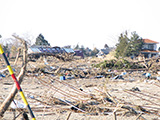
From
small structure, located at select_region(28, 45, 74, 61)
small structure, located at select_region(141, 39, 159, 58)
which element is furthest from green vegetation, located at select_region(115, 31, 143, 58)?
small structure, located at select_region(28, 45, 74, 61)

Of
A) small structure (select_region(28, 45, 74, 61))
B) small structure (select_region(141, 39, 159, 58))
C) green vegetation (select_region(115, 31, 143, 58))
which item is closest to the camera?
small structure (select_region(28, 45, 74, 61))

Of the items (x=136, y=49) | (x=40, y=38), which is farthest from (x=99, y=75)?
(x=40, y=38)

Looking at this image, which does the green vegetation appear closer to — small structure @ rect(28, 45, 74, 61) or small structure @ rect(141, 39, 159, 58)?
small structure @ rect(141, 39, 159, 58)

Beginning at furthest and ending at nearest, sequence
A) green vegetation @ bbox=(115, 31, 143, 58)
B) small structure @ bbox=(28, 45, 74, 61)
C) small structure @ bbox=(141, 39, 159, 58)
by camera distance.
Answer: small structure @ bbox=(141, 39, 159, 58) → green vegetation @ bbox=(115, 31, 143, 58) → small structure @ bbox=(28, 45, 74, 61)

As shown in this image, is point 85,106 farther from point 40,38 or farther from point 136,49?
point 40,38

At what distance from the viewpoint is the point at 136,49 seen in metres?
29.4

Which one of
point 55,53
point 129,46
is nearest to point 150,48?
point 129,46

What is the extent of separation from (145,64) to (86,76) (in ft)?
17.3

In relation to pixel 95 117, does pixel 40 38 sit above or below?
above

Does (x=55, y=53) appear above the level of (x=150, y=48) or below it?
below

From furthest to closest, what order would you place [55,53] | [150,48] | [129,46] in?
1. [150,48]
2. [129,46]
3. [55,53]

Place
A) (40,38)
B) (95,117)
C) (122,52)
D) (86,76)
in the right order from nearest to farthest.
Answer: (95,117) < (86,76) < (122,52) < (40,38)

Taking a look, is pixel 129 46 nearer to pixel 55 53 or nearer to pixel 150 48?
pixel 150 48

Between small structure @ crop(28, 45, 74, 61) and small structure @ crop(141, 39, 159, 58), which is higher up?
small structure @ crop(141, 39, 159, 58)
